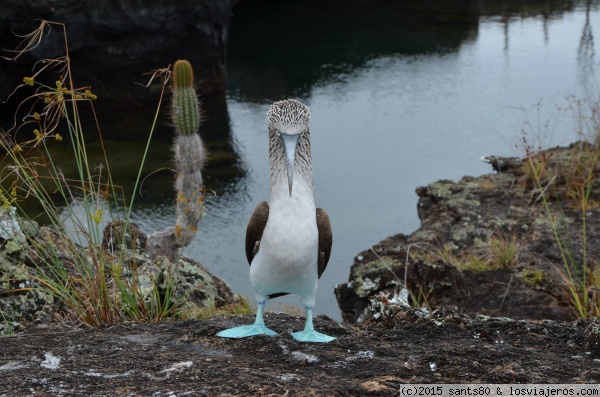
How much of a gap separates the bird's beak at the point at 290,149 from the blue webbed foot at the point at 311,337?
73 centimetres

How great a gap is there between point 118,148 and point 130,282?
27.5 feet

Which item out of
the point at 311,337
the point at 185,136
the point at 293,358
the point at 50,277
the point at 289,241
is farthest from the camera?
the point at 185,136

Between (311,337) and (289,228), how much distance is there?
0.54 m

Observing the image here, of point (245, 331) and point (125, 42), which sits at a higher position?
point (125, 42)

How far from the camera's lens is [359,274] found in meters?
7.44

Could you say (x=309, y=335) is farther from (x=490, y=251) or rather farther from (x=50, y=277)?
(x=490, y=251)

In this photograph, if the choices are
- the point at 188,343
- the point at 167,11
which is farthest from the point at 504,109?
the point at 188,343

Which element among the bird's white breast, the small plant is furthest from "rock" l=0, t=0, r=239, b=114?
the bird's white breast

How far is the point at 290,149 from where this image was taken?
4137 mm

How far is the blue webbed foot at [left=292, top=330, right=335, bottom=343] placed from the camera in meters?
4.19

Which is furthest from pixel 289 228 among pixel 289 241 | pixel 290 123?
pixel 290 123

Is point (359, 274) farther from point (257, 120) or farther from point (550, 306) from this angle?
point (257, 120)

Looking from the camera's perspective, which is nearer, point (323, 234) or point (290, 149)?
point (290, 149)

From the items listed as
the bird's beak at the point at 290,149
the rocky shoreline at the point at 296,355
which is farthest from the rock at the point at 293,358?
the bird's beak at the point at 290,149
